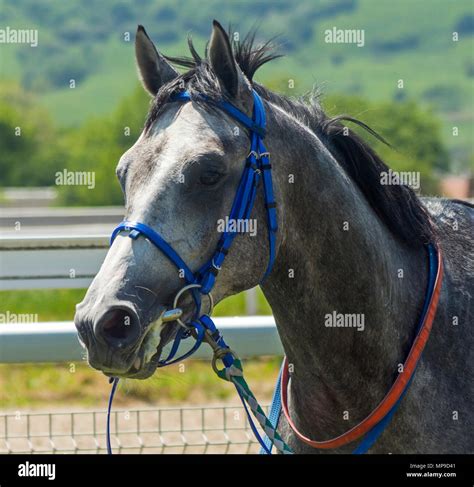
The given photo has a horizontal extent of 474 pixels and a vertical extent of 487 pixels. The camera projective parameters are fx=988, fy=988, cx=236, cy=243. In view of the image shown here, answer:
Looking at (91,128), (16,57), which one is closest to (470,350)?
(91,128)

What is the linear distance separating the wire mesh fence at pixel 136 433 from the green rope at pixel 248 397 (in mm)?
1563

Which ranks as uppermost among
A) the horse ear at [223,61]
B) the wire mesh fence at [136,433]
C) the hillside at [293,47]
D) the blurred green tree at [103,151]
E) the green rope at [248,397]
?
the hillside at [293,47]

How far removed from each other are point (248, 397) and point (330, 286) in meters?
0.54

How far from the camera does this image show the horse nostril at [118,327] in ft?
10.6

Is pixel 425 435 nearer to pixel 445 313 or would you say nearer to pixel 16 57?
pixel 445 313

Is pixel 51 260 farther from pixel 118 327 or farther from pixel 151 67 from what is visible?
pixel 118 327

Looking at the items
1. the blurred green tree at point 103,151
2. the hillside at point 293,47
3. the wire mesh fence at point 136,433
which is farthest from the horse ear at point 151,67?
the hillside at point 293,47

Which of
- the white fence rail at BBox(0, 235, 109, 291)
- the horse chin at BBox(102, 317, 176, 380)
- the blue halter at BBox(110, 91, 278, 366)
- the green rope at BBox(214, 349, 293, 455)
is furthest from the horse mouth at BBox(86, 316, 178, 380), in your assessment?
the white fence rail at BBox(0, 235, 109, 291)

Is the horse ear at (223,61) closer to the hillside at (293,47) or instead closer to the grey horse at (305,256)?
the grey horse at (305,256)

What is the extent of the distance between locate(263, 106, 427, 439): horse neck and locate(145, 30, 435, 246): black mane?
5.5 inches

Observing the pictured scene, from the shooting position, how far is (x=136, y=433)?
6.02 m
